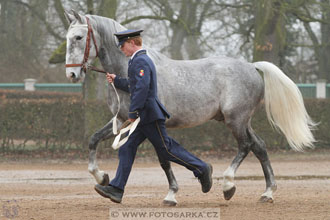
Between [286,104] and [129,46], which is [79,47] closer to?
[129,46]

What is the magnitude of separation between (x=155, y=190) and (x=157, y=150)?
3032mm

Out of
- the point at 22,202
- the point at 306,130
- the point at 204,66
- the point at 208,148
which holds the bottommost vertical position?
the point at 208,148

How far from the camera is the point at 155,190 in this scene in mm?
9805

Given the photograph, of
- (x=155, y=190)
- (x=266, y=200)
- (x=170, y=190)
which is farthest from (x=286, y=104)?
(x=155, y=190)

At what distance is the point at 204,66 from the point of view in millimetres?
8000

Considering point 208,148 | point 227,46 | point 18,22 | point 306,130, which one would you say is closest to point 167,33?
point 227,46

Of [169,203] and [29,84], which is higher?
[169,203]

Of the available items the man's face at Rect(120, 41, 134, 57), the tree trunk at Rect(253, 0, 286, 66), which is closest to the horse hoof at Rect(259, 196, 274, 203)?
the man's face at Rect(120, 41, 134, 57)

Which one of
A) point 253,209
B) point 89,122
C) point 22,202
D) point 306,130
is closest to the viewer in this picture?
point 253,209

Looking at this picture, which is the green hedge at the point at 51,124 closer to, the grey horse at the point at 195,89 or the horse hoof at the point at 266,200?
the grey horse at the point at 195,89

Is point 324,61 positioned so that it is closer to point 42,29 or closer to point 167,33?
point 167,33

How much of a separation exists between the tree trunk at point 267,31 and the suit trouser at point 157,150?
12198mm

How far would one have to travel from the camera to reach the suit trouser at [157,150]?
22.2ft

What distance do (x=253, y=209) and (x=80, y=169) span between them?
721cm
